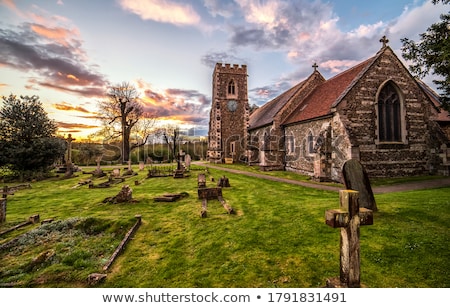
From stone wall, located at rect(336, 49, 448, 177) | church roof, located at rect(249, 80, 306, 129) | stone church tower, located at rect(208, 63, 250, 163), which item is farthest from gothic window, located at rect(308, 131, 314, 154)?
stone church tower, located at rect(208, 63, 250, 163)

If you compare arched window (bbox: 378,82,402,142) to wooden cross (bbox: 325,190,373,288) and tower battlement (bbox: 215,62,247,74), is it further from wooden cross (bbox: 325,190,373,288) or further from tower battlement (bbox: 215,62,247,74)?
tower battlement (bbox: 215,62,247,74)

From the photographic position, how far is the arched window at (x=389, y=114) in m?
13.9

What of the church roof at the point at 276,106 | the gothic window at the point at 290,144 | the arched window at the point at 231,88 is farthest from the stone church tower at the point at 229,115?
the gothic window at the point at 290,144

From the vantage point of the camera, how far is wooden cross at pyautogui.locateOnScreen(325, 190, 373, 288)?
288 centimetres

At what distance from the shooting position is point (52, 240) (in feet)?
19.5

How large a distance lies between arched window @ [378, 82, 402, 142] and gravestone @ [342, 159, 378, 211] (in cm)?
979

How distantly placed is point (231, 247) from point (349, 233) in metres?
2.79

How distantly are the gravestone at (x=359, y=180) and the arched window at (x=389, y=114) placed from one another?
9788 mm

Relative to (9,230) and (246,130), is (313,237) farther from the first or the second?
(246,130)

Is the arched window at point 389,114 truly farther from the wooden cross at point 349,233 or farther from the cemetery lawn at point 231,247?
the wooden cross at point 349,233

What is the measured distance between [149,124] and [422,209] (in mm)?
40134
